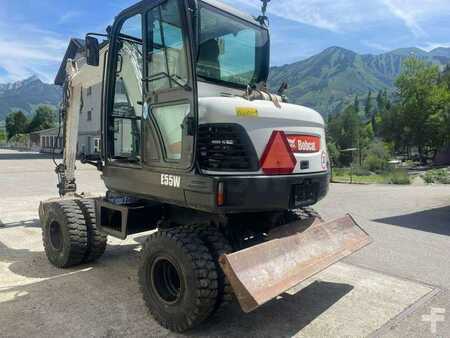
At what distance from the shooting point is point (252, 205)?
138 inches

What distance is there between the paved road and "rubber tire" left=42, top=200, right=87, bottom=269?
0.15m

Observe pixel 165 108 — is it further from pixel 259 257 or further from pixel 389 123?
pixel 389 123

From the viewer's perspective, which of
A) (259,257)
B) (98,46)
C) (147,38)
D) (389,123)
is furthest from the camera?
(389,123)

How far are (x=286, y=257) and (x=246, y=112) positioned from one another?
134cm

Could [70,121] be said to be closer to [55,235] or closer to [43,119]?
[55,235]

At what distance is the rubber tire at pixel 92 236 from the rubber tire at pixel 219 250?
77.2 inches

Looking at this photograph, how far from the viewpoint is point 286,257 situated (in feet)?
12.0

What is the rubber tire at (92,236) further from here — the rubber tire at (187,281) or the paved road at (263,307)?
the rubber tire at (187,281)

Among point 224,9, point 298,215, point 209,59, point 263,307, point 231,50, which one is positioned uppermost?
point 224,9

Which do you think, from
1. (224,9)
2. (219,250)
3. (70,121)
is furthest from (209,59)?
(70,121)

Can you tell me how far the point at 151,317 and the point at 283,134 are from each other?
2.11m

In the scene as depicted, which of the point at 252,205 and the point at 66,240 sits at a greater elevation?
the point at 252,205

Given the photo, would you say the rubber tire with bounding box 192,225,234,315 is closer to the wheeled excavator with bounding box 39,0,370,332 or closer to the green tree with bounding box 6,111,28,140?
the wheeled excavator with bounding box 39,0,370,332

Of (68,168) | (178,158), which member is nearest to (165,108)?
(178,158)
